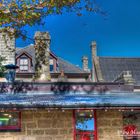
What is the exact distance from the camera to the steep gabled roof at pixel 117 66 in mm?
46509

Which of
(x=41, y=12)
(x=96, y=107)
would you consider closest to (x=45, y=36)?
(x=41, y=12)

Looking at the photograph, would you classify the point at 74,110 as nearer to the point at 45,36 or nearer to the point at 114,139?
the point at 114,139

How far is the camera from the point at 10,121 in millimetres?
Result: 18219

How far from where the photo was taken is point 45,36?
30.6 m

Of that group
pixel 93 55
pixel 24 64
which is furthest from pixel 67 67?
pixel 93 55

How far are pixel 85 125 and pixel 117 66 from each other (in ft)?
101

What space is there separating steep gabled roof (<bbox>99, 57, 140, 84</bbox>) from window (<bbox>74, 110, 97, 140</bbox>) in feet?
88.5

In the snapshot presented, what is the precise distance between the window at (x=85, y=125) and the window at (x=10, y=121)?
2.46 m

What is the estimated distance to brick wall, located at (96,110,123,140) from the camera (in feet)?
61.2

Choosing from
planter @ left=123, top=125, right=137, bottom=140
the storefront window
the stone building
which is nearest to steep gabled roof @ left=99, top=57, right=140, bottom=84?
the stone building

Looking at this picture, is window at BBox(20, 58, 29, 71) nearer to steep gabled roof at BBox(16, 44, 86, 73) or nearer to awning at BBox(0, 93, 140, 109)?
steep gabled roof at BBox(16, 44, 86, 73)

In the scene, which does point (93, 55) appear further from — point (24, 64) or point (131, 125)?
point (131, 125)

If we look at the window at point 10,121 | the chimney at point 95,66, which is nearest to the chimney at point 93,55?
the chimney at point 95,66

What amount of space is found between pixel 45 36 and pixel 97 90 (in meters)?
9.44
